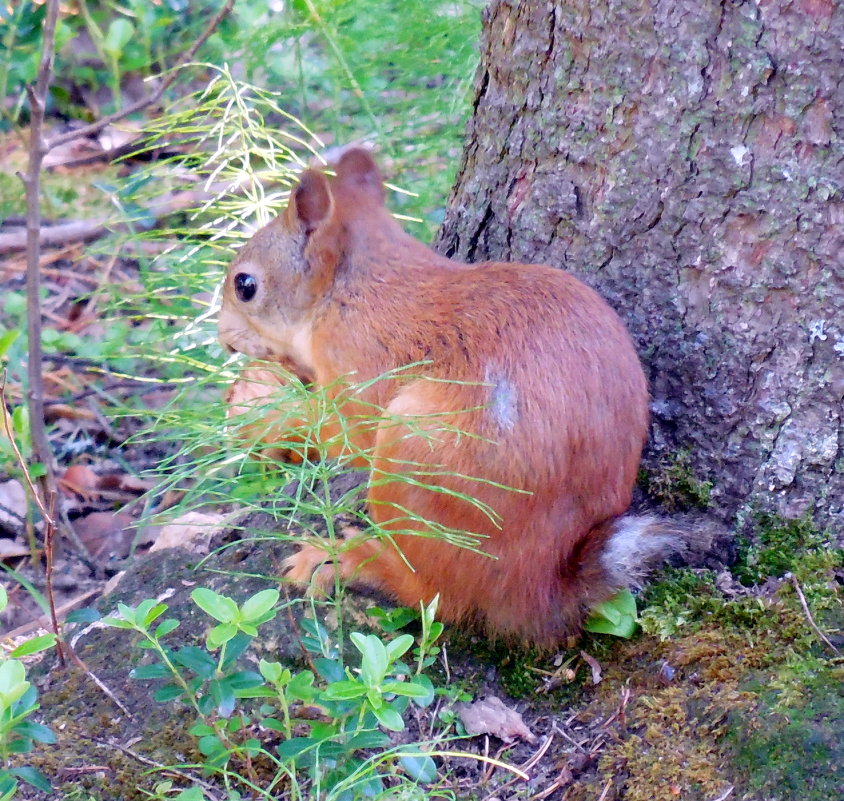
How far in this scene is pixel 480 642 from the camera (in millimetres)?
1976

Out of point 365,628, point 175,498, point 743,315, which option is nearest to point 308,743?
point 365,628

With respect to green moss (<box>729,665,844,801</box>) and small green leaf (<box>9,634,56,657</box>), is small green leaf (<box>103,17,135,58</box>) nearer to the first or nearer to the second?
small green leaf (<box>9,634,56,657</box>)

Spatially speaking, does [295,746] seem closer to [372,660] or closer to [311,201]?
[372,660]

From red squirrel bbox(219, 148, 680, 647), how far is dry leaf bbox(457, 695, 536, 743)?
146 millimetres

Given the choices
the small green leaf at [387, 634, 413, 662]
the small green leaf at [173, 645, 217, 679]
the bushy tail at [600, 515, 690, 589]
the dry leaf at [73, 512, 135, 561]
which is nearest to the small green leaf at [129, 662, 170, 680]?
the small green leaf at [173, 645, 217, 679]

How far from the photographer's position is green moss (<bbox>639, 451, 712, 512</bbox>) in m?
2.01

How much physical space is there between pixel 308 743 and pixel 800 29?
58.2 inches

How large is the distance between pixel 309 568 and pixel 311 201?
86cm

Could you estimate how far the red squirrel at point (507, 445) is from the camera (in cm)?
179

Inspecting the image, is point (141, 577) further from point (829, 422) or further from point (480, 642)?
point (829, 422)

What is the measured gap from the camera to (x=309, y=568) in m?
2.09

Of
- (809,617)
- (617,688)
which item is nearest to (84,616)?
(617,688)

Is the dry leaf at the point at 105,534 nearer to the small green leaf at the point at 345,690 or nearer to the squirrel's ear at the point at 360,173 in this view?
the squirrel's ear at the point at 360,173

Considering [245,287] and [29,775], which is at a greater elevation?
[245,287]
